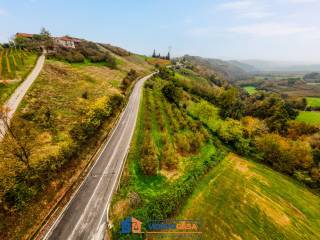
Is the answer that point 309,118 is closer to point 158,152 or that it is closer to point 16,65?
point 158,152

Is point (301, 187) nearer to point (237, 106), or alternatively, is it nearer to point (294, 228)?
point (294, 228)

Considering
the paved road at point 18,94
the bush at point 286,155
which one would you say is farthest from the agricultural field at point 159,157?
the paved road at point 18,94

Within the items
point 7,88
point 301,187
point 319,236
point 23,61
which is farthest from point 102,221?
point 23,61

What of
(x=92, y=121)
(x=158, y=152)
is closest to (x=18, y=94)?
(x=92, y=121)

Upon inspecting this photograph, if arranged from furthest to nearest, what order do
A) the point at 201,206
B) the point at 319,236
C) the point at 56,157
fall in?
the point at 319,236 → the point at 201,206 → the point at 56,157

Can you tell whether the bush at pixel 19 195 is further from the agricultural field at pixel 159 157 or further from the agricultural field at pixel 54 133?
the agricultural field at pixel 159 157
